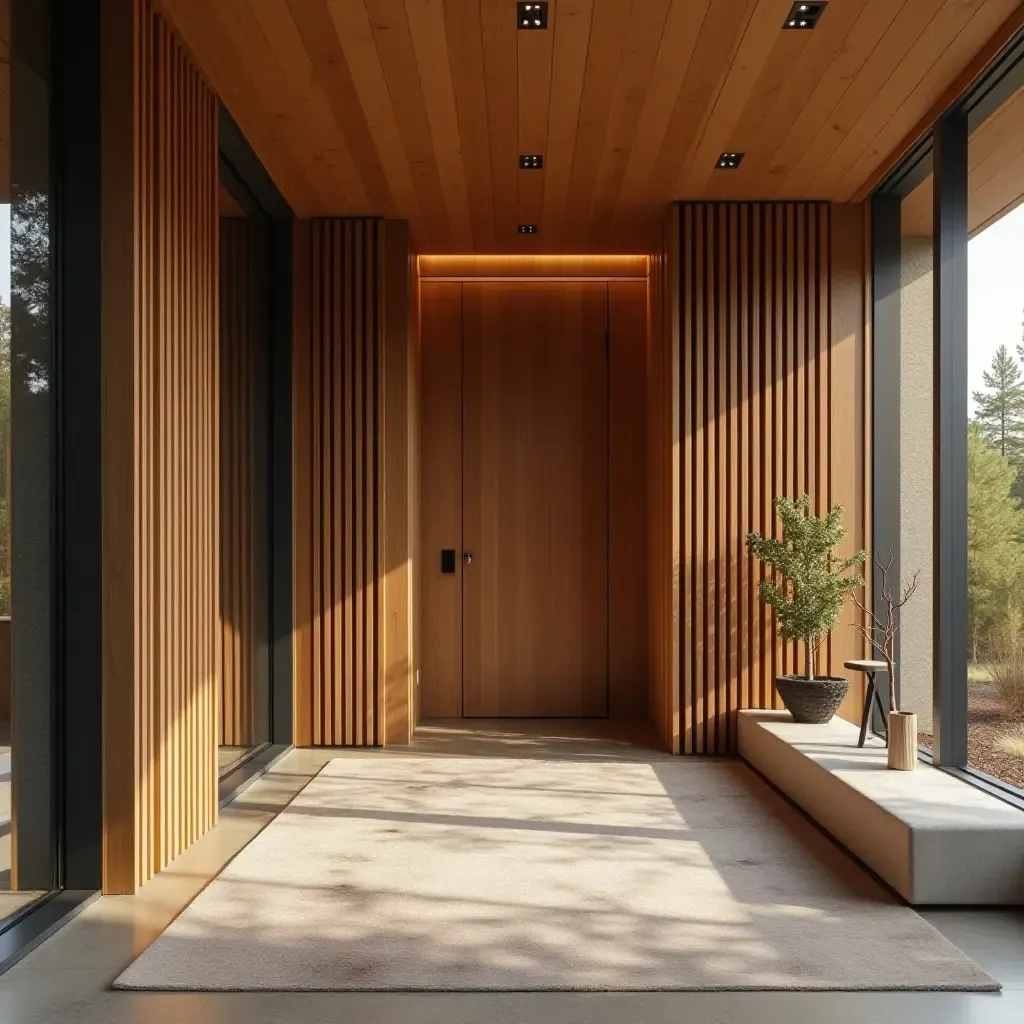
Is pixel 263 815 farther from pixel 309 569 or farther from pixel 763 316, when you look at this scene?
pixel 763 316

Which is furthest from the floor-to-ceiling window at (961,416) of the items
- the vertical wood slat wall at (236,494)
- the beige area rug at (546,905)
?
the vertical wood slat wall at (236,494)

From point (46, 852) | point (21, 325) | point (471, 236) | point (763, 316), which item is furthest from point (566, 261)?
point (46, 852)

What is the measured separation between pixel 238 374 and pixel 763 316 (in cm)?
317

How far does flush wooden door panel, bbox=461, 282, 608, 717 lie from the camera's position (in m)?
8.15

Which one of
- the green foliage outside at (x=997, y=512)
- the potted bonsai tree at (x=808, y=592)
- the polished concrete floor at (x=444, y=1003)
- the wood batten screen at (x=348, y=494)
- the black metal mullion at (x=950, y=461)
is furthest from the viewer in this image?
the wood batten screen at (x=348, y=494)

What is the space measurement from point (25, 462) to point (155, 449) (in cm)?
58

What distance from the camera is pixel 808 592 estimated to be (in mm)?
6012

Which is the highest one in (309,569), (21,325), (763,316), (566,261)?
(566,261)

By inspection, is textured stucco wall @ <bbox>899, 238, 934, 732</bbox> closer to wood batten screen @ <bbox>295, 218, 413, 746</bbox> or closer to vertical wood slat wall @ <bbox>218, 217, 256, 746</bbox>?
wood batten screen @ <bbox>295, 218, 413, 746</bbox>

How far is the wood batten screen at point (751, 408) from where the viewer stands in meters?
6.71

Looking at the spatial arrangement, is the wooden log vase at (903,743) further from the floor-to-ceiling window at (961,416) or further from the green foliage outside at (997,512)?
the green foliage outside at (997,512)

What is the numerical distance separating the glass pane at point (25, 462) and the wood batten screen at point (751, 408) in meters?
3.99

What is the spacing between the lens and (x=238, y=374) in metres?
6.12

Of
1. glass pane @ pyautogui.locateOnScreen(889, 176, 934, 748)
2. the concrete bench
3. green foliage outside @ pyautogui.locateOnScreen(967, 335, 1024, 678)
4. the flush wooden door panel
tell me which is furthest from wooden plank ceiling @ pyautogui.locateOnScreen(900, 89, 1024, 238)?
the concrete bench
